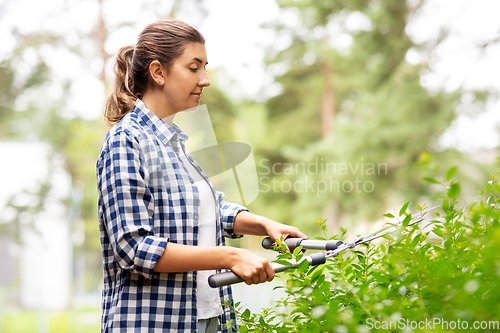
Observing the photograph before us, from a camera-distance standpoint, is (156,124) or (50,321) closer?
(156,124)

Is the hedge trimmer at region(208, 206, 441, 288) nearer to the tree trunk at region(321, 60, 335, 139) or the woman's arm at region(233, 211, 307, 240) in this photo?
the woman's arm at region(233, 211, 307, 240)

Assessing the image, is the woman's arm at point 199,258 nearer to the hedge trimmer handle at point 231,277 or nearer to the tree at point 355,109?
the hedge trimmer handle at point 231,277

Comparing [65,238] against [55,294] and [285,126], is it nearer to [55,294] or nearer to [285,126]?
[55,294]

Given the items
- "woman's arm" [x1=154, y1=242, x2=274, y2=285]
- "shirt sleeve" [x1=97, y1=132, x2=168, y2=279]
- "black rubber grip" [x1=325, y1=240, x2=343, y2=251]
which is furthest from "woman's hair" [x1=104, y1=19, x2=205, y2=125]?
"black rubber grip" [x1=325, y1=240, x2=343, y2=251]

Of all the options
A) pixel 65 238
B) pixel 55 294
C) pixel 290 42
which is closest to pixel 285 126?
pixel 290 42

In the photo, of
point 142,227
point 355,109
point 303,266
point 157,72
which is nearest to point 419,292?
point 303,266

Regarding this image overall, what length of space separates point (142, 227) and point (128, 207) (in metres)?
0.06

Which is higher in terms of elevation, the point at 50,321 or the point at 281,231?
the point at 50,321

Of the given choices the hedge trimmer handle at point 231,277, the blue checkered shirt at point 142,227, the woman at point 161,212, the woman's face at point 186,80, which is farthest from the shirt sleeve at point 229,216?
the hedge trimmer handle at point 231,277

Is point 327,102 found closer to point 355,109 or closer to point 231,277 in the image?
point 355,109

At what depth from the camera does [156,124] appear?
51.9 inches

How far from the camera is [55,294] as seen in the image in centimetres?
1355

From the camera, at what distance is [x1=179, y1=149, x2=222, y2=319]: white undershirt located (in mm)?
1266

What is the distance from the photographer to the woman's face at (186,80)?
52.1 inches
